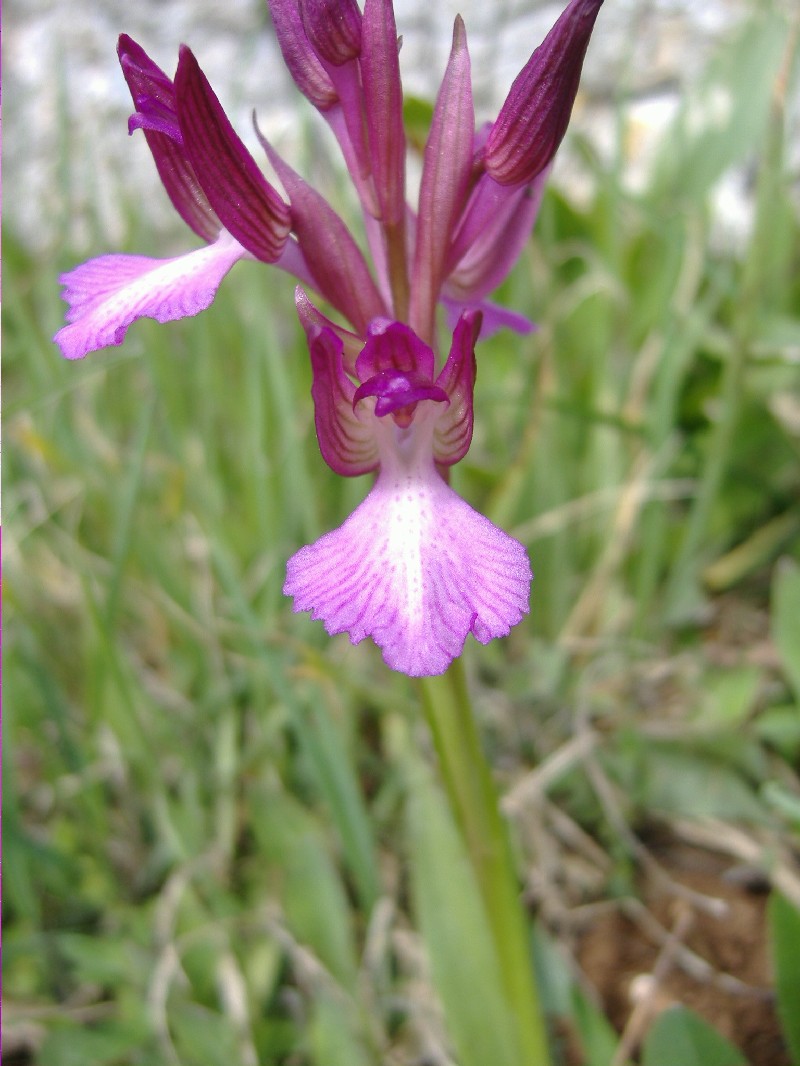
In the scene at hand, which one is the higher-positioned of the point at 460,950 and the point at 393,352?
the point at 393,352

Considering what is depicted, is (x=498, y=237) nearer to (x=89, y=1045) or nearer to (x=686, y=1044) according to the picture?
(x=686, y=1044)

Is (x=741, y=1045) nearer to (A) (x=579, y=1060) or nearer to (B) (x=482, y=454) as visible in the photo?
(A) (x=579, y=1060)

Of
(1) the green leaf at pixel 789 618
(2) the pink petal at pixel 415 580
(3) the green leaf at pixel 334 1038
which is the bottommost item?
(3) the green leaf at pixel 334 1038

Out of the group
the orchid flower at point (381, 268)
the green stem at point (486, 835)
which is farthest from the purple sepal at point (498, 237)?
the green stem at point (486, 835)

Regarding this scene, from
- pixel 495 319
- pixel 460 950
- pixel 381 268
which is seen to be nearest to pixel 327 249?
pixel 381 268

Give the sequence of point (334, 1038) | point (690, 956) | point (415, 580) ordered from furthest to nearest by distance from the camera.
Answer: point (690, 956) → point (334, 1038) → point (415, 580)

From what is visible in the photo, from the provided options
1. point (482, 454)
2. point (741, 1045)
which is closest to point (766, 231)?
point (482, 454)

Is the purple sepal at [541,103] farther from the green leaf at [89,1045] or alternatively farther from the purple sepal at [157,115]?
the green leaf at [89,1045]

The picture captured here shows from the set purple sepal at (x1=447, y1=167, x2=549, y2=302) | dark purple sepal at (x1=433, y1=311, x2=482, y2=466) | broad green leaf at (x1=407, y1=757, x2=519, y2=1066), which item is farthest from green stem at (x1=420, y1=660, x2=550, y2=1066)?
purple sepal at (x1=447, y1=167, x2=549, y2=302)
